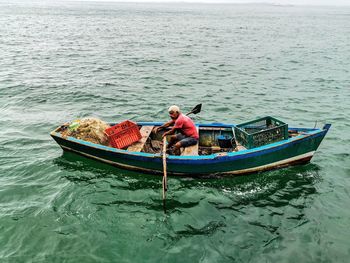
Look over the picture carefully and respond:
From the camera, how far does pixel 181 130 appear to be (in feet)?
33.0

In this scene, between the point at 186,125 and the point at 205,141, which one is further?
the point at 205,141

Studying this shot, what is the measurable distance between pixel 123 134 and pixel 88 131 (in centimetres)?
130

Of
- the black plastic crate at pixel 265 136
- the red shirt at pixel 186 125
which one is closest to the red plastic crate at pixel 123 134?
the red shirt at pixel 186 125

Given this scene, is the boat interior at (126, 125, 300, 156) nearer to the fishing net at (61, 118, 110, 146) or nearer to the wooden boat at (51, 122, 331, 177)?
the wooden boat at (51, 122, 331, 177)

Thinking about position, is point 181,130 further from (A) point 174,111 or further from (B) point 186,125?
(A) point 174,111

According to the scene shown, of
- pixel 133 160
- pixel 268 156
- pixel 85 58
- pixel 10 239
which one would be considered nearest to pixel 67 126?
pixel 133 160

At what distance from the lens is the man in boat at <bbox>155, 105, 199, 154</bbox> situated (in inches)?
385

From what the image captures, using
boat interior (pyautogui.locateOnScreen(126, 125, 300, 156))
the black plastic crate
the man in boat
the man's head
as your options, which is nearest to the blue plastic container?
boat interior (pyautogui.locateOnScreen(126, 125, 300, 156))

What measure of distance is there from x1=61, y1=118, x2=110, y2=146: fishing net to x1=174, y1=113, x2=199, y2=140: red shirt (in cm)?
273

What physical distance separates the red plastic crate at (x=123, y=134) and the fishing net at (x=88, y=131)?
29 cm

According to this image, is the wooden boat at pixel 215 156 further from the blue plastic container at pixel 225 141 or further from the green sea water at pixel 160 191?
the green sea water at pixel 160 191

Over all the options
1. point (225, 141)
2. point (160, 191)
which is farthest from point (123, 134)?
point (225, 141)

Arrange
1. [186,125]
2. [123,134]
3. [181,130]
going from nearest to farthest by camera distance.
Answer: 1. [186,125]
2. [181,130]
3. [123,134]

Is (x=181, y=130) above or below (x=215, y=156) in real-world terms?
above
